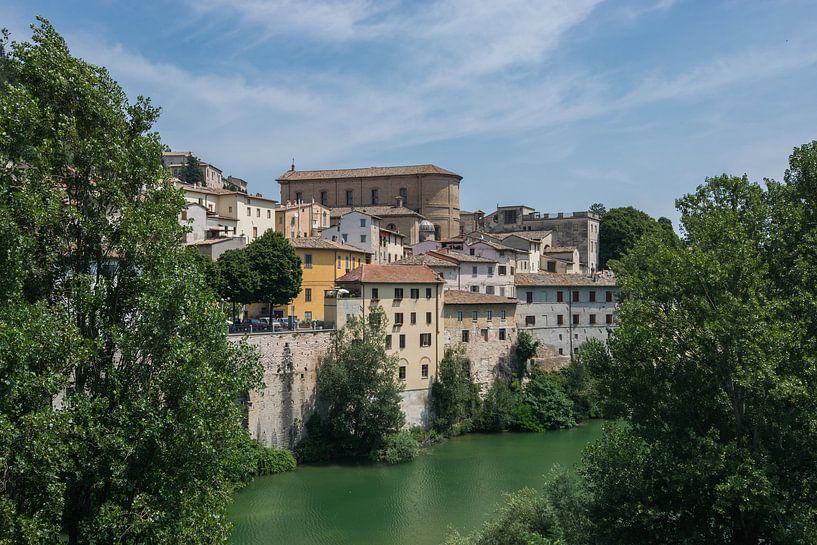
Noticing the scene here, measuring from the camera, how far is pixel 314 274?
36719 mm

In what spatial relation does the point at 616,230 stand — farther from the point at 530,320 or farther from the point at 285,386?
the point at 285,386

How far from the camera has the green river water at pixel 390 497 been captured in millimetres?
21839

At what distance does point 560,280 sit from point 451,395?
521 inches

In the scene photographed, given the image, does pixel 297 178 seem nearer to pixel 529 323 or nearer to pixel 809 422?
pixel 529 323

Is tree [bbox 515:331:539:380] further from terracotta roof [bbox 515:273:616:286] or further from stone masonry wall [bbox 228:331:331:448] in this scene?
stone masonry wall [bbox 228:331:331:448]

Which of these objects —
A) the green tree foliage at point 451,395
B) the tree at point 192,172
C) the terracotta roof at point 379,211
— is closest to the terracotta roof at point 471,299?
the green tree foliage at point 451,395

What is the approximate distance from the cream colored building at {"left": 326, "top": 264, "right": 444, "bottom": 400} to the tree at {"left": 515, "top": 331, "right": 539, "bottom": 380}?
6.21 metres

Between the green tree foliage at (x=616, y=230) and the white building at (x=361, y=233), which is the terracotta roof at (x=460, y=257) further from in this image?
the green tree foliage at (x=616, y=230)

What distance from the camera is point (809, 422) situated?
38.2 feet

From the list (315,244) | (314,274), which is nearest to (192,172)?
(315,244)

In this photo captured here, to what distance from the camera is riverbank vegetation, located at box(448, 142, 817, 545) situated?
12000 mm

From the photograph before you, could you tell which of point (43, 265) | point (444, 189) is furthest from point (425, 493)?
point (444, 189)

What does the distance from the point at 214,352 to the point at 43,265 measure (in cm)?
271

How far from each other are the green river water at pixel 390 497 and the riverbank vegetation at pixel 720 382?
7.67 meters
